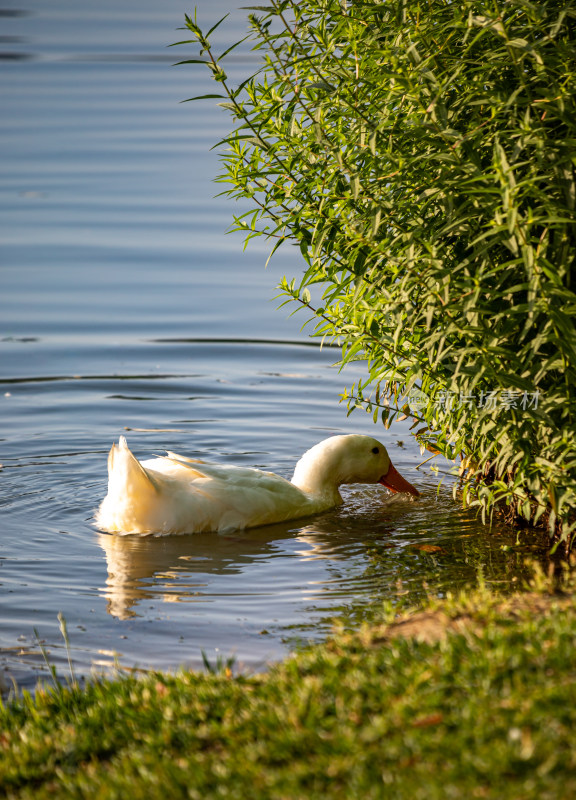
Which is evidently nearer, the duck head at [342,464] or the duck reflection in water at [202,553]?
the duck reflection in water at [202,553]

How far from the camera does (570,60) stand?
5.19 m

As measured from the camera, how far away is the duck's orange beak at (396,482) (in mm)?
7738

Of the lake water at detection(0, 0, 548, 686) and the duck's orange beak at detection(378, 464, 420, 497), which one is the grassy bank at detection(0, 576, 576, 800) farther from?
the duck's orange beak at detection(378, 464, 420, 497)

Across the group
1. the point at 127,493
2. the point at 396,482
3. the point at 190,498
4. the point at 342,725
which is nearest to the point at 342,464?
the point at 396,482

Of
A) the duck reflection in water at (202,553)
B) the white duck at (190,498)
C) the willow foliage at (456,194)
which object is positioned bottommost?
the duck reflection in water at (202,553)

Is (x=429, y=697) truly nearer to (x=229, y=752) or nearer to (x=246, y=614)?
(x=229, y=752)

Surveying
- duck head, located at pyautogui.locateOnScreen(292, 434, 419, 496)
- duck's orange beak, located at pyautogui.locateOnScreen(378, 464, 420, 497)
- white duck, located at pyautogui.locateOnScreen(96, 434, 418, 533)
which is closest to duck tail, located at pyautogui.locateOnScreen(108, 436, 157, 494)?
white duck, located at pyautogui.locateOnScreen(96, 434, 418, 533)

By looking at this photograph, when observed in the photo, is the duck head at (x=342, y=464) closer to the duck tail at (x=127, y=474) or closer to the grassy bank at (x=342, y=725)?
the duck tail at (x=127, y=474)

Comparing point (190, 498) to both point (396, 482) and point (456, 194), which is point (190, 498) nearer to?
point (396, 482)

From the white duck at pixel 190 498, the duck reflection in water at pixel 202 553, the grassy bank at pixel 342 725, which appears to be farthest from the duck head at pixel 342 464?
the grassy bank at pixel 342 725

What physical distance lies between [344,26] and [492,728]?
158 inches

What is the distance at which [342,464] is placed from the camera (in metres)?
7.71

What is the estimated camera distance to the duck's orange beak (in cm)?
774

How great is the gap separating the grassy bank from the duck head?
3368 millimetres
